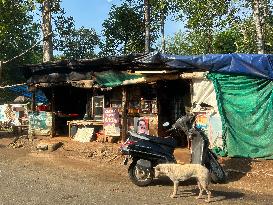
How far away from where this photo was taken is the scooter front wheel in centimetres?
830

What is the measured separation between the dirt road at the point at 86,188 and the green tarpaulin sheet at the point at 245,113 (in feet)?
9.44

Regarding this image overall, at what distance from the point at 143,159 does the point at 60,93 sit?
10.6m

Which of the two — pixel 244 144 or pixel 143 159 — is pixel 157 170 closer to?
pixel 143 159

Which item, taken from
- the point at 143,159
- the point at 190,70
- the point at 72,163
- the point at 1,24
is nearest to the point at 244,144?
the point at 190,70

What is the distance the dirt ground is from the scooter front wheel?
5.81ft

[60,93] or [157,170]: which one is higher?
[60,93]

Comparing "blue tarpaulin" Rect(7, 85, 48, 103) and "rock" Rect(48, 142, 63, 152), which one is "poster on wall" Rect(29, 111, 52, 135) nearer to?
"rock" Rect(48, 142, 63, 152)

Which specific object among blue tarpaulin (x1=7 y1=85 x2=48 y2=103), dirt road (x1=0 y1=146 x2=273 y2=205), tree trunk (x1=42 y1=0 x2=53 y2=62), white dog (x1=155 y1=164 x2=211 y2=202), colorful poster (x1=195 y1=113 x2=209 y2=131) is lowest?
dirt road (x1=0 y1=146 x2=273 y2=205)

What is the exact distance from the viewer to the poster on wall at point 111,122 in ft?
46.3

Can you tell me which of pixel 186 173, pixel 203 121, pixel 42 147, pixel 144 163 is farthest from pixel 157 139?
pixel 42 147

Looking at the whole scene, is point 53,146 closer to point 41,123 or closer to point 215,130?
point 41,123

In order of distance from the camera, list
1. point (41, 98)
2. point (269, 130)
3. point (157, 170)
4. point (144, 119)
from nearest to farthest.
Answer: point (157, 170), point (269, 130), point (144, 119), point (41, 98)

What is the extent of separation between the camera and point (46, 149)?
14055 mm

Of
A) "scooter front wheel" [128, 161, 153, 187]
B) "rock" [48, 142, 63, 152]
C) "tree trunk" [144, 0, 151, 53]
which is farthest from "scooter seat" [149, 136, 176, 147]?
"tree trunk" [144, 0, 151, 53]
